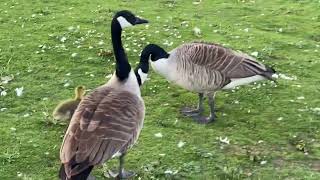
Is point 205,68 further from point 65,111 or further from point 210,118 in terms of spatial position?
point 65,111

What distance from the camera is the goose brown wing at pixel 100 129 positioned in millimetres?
5781

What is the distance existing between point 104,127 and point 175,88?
3713 millimetres

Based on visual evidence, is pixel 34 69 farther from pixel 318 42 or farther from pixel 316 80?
pixel 318 42

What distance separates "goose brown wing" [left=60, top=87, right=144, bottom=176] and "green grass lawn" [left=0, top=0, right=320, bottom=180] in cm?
76

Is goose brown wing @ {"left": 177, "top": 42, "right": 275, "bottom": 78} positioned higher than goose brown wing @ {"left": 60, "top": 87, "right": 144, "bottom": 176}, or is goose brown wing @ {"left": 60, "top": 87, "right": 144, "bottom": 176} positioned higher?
goose brown wing @ {"left": 60, "top": 87, "right": 144, "bottom": 176}

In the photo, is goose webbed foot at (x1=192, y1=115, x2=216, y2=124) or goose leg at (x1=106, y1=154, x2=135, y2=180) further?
goose webbed foot at (x1=192, y1=115, x2=216, y2=124)

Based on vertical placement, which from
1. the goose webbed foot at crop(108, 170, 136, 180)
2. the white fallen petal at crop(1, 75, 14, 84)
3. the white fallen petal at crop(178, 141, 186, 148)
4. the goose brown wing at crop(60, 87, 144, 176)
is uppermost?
the goose brown wing at crop(60, 87, 144, 176)

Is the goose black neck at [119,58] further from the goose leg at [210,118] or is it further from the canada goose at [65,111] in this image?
the goose leg at [210,118]

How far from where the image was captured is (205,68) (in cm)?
840

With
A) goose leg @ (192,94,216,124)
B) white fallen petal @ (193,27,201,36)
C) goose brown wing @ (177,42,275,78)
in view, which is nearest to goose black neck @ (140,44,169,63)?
goose brown wing @ (177,42,275,78)

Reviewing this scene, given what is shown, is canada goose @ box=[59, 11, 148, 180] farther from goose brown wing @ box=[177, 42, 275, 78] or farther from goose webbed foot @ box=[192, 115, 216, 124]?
goose webbed foot @ box=[192, 115, 216, 124]

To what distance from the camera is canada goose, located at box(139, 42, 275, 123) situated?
8.40 m

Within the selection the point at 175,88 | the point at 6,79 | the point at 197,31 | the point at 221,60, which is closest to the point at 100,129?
the point at 221,60

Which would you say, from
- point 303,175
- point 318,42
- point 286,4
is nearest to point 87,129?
point 303,175
